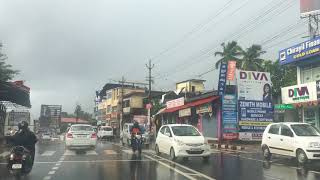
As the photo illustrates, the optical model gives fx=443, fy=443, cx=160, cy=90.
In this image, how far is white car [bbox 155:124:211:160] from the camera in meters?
18.5

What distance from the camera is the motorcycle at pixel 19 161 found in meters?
13.0

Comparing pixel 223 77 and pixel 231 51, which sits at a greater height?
pixel 231 51

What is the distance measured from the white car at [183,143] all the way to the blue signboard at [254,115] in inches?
568

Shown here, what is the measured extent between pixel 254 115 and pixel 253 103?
93cm

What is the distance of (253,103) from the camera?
3444 centimetres

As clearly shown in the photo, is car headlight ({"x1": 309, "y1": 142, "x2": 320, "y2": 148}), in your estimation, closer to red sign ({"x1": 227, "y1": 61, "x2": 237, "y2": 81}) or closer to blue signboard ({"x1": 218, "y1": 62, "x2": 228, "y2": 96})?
red sign ({"x1": 227, "y1": 61, "x2": 237, "y2": 81})

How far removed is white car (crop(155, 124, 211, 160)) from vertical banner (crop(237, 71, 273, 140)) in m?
14.5

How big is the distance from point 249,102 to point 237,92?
1207 mm

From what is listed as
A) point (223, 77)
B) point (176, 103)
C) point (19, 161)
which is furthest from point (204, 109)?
point (19, 161)

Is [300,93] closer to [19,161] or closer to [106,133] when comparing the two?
[19,161]

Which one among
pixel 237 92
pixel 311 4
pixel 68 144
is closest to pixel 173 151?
pixel 68 144

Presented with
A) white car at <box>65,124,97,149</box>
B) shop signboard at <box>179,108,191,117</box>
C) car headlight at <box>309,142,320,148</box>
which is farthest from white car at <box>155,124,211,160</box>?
shop signboard at <box>179,108,191,117</box>

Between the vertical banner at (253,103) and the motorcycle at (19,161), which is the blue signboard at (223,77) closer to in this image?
the vertical banner at (253,103)

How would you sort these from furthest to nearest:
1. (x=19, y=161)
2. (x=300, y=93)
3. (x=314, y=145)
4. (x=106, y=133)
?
(x=106, y=133), (x=300, y=93), (x=314, y=145), (x=19, y=161)
